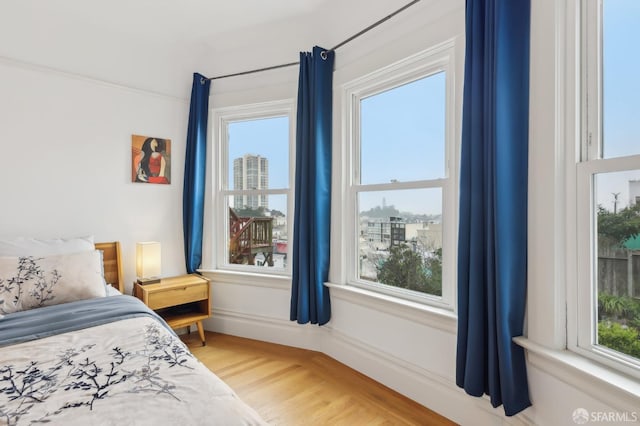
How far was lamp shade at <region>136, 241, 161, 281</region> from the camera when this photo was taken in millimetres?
2561

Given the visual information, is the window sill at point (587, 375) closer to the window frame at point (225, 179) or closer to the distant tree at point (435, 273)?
the distant tree at point (435, 273)

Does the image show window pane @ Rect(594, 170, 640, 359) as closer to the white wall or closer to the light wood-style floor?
the light wood-style floor

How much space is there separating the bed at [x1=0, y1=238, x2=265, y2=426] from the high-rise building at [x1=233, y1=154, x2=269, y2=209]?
132 centimetres

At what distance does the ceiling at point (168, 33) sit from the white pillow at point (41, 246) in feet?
4.32

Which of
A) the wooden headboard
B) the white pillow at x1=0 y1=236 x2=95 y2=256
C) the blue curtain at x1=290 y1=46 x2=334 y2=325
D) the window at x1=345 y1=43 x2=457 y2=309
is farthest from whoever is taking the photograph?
the wooden headboard

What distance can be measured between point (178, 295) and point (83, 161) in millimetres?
1346

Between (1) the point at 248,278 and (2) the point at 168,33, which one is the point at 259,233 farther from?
(2) the point at 168,33

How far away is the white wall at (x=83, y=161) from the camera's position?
2.21 m

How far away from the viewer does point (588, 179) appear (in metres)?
1.24

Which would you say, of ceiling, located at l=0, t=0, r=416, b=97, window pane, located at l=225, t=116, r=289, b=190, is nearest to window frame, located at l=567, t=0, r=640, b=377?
ceiling, located at l=0, t=0, r=416, b=97

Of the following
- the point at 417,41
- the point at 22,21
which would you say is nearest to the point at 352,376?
the point at 417,41

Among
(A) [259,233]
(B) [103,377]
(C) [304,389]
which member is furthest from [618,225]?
(A) [259,233]

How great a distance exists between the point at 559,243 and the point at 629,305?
1.00ft

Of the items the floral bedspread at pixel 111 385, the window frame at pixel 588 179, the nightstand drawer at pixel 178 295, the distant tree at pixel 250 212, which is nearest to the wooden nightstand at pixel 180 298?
the nightstand drawer at pixel 178 295
